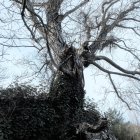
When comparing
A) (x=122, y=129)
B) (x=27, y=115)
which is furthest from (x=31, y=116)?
(x=122, y=129)

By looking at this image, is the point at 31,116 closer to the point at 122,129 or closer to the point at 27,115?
the point at 27,115

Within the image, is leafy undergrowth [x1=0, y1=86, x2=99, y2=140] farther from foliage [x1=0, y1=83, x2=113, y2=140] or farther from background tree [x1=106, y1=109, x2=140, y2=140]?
background tree [x1=106, y1=109, x2=140, y2=140]

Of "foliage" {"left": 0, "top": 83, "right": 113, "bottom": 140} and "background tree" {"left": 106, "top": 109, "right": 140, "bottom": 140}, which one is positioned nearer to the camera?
"foliage" {"left": 0, "top": 83, "right": 113, "bottom": 140}

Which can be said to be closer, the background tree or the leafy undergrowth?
the leafy undergrowth

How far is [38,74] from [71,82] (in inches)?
68.9

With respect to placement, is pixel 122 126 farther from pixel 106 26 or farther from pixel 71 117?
pixel 106 26

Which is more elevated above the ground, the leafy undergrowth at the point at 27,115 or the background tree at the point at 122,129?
the background tree at the point at 122,129

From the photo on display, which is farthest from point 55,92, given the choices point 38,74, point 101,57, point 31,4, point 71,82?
point 101,57

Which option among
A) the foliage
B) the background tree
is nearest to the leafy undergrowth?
the foliage

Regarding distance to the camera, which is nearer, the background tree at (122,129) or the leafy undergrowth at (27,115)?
the leafy undergrowth at (27,115)

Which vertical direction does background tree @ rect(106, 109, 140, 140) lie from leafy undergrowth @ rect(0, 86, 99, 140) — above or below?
above

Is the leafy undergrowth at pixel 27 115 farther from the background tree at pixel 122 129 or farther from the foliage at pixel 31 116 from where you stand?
the background tree at pixel 122 129

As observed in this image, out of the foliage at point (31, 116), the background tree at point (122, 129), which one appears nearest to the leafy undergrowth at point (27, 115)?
the foliage at point (31, 116)

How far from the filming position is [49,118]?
12.2m
